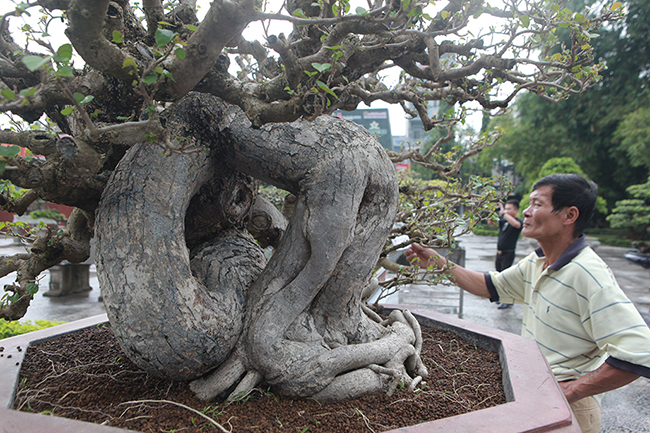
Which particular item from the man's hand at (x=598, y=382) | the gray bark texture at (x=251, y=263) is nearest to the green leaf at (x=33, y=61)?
the gray bark texture at (x=251, y=263)

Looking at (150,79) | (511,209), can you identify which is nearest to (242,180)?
(150,79)

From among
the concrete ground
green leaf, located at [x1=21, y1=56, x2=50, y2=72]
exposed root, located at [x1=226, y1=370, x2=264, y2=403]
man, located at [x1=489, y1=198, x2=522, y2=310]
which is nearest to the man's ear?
exposed root, located at [x1=226, y1=370, x2=264, y2=403]

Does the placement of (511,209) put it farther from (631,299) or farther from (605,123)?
(605,123)

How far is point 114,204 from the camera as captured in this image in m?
1.77

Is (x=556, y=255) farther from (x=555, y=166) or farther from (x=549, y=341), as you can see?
(x=555, y=166)

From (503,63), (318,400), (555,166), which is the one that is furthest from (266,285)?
(555,166)

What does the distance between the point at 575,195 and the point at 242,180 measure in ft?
6.00

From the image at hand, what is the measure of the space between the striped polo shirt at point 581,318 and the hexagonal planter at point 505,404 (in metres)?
0.15

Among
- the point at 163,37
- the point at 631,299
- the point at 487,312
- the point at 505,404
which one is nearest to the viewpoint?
the point at 163,37

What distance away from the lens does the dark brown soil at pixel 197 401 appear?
5.10 feet

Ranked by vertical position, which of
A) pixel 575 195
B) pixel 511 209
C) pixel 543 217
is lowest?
pixel 511 209

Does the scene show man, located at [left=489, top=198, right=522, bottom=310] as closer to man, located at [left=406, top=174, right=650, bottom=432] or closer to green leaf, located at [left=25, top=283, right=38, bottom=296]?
man, located at [left=406, top=174, right=650, bottom=432]

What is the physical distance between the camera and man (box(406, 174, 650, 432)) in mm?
1780

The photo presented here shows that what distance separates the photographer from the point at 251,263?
222 centimetres
